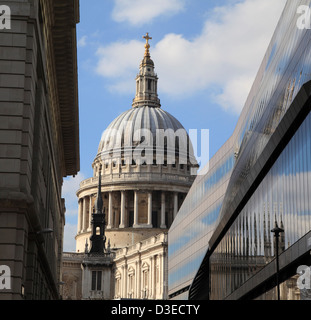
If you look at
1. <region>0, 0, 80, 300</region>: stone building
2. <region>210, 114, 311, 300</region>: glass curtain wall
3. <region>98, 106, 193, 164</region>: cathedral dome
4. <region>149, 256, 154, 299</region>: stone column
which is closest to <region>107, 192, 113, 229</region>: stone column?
<region>98, 106, 193, 164</region>: cathedral dome

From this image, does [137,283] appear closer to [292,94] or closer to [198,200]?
[198,200]

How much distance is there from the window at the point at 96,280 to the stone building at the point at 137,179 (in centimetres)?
287

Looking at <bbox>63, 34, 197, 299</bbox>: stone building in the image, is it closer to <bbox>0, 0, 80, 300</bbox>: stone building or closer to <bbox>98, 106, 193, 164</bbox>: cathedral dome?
<bbox>98, 106, 193, 164</bbox>: cathedral dome

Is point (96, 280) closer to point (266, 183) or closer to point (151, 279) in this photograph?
point (151, 279)

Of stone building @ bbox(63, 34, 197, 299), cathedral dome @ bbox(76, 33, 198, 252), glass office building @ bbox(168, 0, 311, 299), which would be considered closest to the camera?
glass office building @ bbox(168, 0, 311, 299)

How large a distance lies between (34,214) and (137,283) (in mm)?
114130

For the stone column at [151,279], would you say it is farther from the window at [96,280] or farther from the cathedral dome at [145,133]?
the cathedral dome at [145,133]

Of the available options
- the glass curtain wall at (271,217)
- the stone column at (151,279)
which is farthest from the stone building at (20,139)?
the stone column at (151,279)

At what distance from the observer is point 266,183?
156ft

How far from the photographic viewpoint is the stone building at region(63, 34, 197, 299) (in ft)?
564

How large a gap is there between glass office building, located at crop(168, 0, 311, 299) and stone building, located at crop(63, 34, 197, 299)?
296 ft

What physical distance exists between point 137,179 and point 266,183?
12841 cm

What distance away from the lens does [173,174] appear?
17688 cm

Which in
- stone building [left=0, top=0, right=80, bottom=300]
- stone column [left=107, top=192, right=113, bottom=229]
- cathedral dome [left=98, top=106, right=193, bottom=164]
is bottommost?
stone building [left=0, top=0, right=80, bottom=300]
